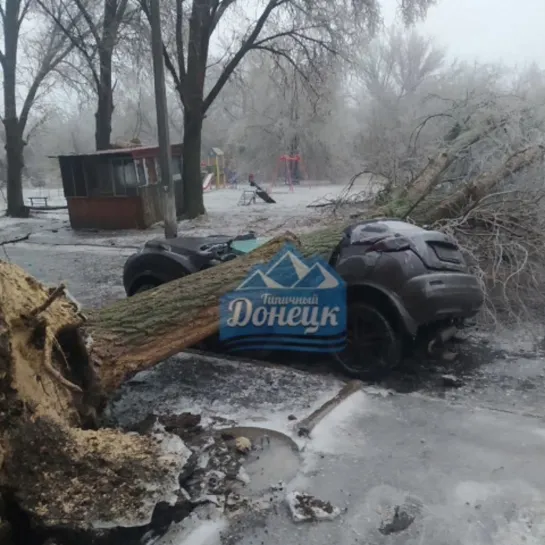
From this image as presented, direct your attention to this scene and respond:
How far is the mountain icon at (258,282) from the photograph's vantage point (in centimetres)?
462

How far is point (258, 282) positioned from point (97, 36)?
47.4 ft

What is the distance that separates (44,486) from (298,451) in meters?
1.40

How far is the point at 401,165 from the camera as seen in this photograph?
30.7 feet

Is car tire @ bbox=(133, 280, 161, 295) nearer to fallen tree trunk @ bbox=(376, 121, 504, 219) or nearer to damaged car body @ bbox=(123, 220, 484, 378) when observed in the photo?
damaged car body @ bbox=(123, 220, 484, 378)

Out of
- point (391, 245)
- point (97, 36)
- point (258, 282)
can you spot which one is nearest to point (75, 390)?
point (258, 282)

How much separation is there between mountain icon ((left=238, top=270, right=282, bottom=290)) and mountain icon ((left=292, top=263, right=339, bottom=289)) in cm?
18

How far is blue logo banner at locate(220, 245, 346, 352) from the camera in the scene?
459 centimetres

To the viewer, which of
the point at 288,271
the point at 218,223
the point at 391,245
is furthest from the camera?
the point at 218,223

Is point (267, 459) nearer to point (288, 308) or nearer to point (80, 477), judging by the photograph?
point (80, 477)

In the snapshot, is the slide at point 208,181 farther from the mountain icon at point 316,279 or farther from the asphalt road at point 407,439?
the asphalt road at point 407,439

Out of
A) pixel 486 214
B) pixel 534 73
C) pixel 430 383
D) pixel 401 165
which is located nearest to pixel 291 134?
pixel 534 73

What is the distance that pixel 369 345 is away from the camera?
14.6 feet

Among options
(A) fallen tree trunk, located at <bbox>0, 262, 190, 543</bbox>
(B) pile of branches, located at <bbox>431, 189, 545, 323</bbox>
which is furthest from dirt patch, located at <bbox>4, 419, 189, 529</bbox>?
(B) pile of branches, located at <bbox>431, 189, 545, 323</bbox>

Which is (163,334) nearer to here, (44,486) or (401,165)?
(44,486)
